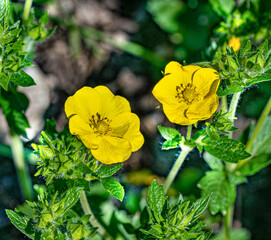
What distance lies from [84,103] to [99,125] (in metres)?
0.15

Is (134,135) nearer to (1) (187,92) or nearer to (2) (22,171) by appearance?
(1) (187,92)

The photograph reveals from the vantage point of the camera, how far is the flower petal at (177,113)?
199 centimetres

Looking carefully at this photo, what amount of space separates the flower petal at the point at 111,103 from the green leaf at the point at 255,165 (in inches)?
47.2

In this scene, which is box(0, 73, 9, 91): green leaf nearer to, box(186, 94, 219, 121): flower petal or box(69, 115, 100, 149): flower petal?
box(69, 115, 100, 149): flower petal

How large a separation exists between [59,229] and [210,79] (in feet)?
3.83

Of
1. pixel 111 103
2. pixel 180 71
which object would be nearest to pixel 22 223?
pixel 111 103

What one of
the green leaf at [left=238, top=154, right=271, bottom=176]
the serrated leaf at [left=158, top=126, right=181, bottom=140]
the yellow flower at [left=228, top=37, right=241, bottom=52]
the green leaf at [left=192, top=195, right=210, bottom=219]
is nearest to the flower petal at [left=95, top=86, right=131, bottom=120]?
the serrated leaf at [left=158, top=126, right=181, bottom=140]

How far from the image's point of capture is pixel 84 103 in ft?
6.73

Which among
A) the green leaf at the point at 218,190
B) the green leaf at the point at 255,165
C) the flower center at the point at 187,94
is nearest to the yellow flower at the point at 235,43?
the flower center at the point at 187,94

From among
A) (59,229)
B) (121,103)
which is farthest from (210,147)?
(59,229)

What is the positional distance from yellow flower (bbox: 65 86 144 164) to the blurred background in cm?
122

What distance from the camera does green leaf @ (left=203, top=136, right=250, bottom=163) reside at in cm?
206

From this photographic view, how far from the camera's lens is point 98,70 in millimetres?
3939

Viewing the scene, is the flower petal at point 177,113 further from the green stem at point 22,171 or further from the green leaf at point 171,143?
the green stem at point 22,171
